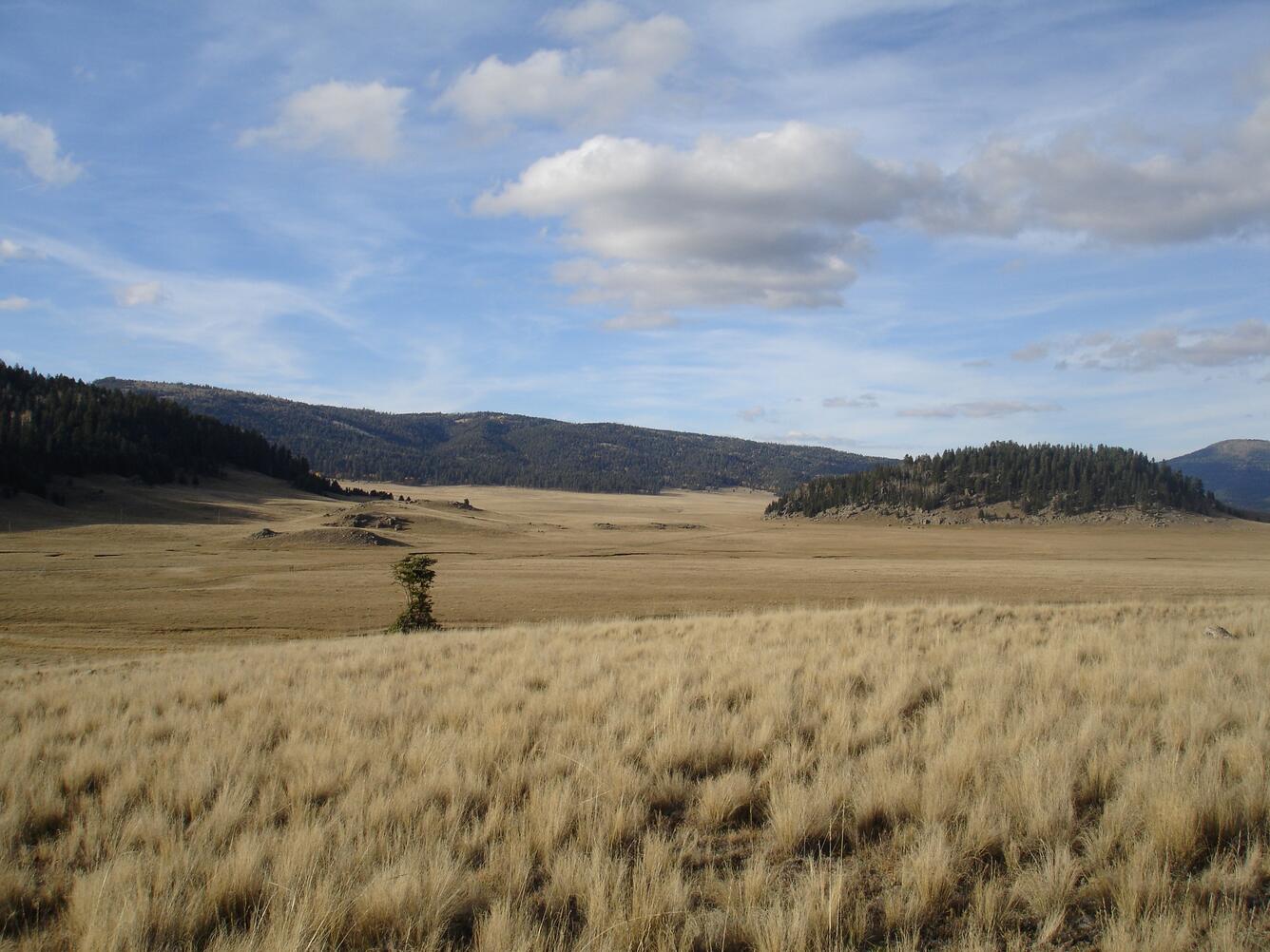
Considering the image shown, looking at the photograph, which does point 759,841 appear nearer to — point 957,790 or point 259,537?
point 957,790

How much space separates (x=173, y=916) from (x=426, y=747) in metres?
2.76

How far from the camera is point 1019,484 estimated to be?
130375 millimetres

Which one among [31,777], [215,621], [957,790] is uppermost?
[957,790]

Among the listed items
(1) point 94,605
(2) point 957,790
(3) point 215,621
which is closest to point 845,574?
(3) point 215,621

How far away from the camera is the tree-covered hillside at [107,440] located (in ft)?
289

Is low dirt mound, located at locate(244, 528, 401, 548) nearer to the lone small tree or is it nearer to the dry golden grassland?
the lone small tree

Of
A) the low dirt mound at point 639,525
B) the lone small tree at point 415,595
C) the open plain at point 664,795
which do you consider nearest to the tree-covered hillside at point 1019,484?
the low dirt mound at point 639,525

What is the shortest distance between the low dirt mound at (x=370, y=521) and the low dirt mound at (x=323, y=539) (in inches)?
139

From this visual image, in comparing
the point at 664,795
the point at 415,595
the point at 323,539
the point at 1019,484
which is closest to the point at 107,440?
the point at 323,539

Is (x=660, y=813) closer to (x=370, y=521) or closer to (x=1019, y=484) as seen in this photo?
(x=370, y=521)

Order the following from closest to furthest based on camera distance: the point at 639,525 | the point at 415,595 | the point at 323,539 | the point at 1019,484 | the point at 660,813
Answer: the point at 660,813 → the point at 415,595 → the point at 323,539 → the point at 639,525 → the point at 1019,484

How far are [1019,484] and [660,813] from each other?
142 m

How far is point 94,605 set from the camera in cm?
3400

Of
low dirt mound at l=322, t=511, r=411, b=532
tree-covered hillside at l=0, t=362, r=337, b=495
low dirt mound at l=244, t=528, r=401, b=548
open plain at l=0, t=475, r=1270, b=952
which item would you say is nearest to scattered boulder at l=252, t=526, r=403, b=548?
low dirt mound at l=244, t=528, r=401, b=548
